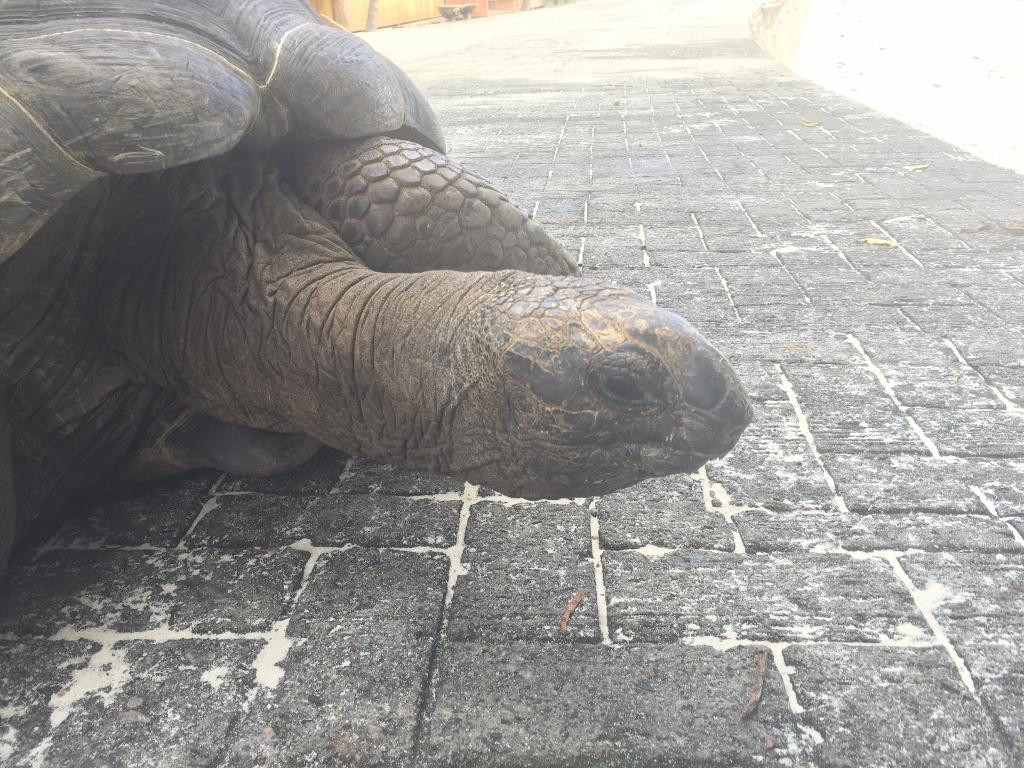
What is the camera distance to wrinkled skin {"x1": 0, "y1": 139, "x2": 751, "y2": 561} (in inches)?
48.4

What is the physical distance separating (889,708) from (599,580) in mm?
548

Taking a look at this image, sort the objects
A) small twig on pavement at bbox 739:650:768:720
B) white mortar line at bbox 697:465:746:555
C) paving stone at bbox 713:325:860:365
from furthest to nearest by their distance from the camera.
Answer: paving stone at bbox 713:325:860:365 → white mortar line at bbox 697:465:746:555 → small twig on pavement at bbox 739:650:768:720

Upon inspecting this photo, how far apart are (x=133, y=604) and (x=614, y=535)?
99cm

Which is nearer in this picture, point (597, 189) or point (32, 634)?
point (32, 634)

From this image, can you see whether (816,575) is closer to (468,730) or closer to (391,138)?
(468,730)

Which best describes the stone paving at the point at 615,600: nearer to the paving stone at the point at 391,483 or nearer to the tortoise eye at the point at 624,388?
the paving stone at the point at 391,483

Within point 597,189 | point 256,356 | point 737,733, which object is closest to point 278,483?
point 256,356

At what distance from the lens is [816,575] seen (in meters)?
1.59

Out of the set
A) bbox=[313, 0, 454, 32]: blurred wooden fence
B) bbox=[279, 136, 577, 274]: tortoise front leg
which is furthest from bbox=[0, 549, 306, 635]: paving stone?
bbox=[313, 0, 454, 32]: blurred wooden fence

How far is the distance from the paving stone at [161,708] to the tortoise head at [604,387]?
0.65 meters

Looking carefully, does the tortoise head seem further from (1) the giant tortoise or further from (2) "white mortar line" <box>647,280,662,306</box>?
(2) "white mortar line" <box>647,280,662,306</box>

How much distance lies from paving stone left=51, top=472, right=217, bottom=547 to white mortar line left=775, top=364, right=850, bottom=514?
1.47 meters

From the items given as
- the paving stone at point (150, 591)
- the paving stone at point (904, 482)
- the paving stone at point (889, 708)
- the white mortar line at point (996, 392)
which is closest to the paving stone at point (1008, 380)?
the white mortar line at point (996, 392)

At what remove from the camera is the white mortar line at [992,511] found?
1.67 meters
